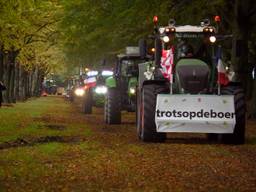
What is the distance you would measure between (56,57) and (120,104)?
4572 centimetres

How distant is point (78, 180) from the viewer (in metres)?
9.69

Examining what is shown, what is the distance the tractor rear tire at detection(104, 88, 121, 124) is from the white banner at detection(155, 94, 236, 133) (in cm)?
785

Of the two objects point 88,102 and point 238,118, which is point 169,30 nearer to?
point 238,118

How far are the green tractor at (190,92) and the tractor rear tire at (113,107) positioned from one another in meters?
6.16

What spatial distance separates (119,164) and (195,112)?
430cm

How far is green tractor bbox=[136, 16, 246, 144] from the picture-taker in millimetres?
15367

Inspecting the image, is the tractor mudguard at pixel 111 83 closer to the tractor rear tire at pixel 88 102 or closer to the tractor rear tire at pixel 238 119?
the tractor rear tire at pixel 88 102

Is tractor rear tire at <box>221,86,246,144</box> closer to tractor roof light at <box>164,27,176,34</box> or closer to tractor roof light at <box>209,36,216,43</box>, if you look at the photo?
tractor roof light at <box>209,36,216,43</box>

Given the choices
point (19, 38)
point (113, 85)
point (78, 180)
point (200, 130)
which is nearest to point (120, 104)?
point (113, 85)

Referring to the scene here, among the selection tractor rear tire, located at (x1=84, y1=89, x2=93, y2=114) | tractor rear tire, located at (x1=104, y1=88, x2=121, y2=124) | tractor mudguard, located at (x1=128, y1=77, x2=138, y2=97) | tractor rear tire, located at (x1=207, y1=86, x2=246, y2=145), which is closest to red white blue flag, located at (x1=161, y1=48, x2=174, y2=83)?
tractor rear tire, located at (x1=207, y1=86, x2=246, y2=145)

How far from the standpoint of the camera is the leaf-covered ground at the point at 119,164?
9367 millimetres

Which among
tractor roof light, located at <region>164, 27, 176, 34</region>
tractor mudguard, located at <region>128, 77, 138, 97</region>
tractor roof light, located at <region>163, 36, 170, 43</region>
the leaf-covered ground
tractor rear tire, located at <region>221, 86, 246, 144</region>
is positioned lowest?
the leaf-covered ground

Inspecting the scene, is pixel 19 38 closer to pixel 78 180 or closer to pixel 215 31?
pixel 215 31

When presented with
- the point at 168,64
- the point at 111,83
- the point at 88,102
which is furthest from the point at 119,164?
the point at 88,102
